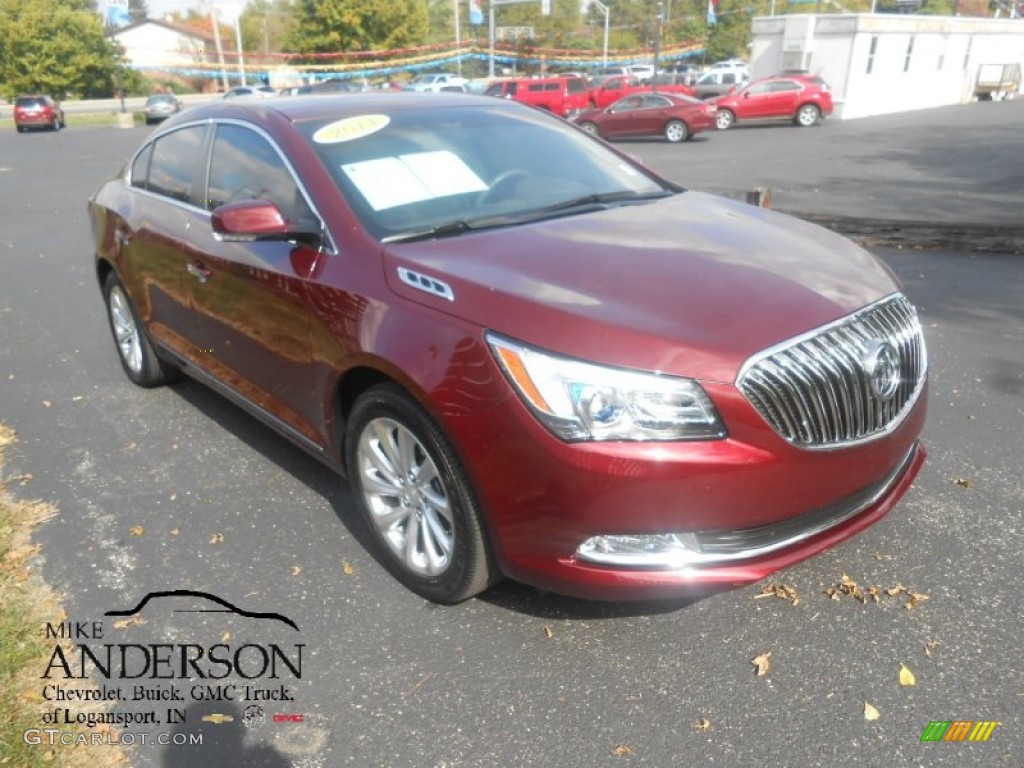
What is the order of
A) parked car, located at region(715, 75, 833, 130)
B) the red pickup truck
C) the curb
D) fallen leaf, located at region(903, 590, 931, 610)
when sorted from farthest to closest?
the red pickup truck, parked car, located at region(715, 75, 833, 130), the curb, fallen leaf, located at region(903, 590, 931, 610)

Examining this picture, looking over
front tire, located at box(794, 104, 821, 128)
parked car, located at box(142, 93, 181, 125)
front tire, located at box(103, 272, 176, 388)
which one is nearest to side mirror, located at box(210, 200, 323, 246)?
front tire, located at box(103, 272, 176, 388)

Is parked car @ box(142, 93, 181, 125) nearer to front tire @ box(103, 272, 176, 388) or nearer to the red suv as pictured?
the red suv

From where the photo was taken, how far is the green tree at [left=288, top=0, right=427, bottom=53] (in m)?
57.7

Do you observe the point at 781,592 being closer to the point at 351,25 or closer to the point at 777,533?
the point at 777,533

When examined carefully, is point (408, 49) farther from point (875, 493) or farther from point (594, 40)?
point (875, 493)

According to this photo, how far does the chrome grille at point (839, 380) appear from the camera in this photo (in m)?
2.53

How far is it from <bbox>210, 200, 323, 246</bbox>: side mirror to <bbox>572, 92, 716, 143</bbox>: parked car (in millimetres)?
22765

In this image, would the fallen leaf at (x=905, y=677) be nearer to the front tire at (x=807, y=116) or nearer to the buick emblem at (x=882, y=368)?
the buick emblem at (x=882, y=368)

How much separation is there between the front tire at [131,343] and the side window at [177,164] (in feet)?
2.85

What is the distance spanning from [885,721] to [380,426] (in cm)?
192

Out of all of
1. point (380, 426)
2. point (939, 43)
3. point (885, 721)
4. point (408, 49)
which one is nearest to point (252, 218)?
point (380, 426)

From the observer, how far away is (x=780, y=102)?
28.3m

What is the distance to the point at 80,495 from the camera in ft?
13.7

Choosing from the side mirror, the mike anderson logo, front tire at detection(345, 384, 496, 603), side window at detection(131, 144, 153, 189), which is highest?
the side mirror
